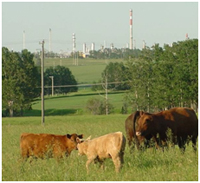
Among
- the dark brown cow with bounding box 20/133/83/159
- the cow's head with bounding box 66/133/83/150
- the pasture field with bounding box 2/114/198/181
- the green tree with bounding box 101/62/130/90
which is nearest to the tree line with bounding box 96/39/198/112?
the green tree with bounding box 101/62/130/90

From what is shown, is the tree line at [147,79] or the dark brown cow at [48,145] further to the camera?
the tree line at [147,79]

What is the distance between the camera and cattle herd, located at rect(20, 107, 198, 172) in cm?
1177

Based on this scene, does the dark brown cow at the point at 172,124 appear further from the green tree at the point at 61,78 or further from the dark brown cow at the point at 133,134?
the green tree at the point at 61,78

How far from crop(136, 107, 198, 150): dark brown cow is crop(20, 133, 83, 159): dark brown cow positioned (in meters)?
1.85

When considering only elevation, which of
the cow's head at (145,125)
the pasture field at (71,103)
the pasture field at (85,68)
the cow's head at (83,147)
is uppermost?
the pasture field at (85,68)

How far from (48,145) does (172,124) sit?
3.43 meters

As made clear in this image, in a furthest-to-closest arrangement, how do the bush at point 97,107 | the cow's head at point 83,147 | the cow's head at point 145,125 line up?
the bush at point 97,107 < the cow's head at point 145,125 < the cow's head at point 83,147

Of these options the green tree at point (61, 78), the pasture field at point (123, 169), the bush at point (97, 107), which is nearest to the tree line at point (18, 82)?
the bush at point (97, 107)

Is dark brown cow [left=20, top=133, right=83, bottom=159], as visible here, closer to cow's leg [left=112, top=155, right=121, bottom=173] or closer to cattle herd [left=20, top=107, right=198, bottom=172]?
cattle herd [left=20, top=107, right=198, bottom=172]

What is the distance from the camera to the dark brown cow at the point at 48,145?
13430 mm

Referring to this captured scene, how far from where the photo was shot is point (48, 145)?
1361cm

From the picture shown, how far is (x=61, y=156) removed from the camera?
1329 centimetres

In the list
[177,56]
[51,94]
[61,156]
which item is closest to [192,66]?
[177,56]

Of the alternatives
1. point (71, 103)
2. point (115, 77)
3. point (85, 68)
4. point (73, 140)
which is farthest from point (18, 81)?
point (73, 140)
